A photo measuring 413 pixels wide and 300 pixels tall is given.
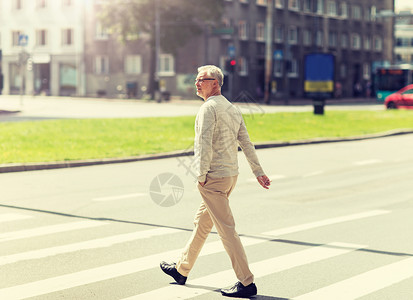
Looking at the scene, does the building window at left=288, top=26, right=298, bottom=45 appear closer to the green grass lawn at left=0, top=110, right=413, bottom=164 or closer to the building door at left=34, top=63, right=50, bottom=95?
the building door at left=34, top=63, right=50, bottom=95

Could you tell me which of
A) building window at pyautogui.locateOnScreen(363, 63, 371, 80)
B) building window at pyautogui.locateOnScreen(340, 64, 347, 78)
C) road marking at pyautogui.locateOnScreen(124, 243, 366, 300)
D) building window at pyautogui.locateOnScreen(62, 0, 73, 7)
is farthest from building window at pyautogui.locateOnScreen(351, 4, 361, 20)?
road marking at pyautogui.locateOnScreen(124, 243, 366, 300)

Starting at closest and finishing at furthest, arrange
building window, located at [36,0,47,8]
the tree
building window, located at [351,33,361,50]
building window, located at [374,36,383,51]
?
the tree
building window, located at [36,0,47,8]
building window, located at [351,33,361,50]
building window, located at [374,36,383,51]

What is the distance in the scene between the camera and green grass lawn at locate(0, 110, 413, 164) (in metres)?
17.8

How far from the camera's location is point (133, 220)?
9453 millimetres

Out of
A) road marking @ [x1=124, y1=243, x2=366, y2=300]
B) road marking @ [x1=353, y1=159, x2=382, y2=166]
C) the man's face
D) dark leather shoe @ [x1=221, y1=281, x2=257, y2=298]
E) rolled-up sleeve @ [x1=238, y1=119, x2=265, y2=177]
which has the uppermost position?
the man's face

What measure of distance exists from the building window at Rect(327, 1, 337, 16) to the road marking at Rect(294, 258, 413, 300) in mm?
69122

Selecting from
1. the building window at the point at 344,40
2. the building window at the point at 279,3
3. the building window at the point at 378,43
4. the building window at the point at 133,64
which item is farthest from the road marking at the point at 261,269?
the building window at the point at 378,43

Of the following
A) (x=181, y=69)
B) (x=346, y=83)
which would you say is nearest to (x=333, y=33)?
(x=346, y=83)

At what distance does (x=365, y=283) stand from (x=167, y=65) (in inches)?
2233

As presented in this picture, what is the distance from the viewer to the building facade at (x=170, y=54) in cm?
6131

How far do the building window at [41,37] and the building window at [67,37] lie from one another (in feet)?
6.47

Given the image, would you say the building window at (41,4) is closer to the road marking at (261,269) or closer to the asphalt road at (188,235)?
the asphalt road at (188,235)

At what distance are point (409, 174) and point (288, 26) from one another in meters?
54.0

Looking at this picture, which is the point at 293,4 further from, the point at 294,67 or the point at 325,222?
the point at 325,222
